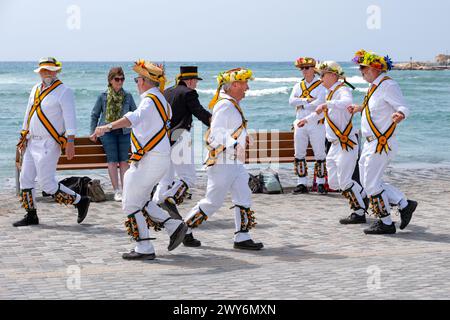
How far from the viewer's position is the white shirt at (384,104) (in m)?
9.82

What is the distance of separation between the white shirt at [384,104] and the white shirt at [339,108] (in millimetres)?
800

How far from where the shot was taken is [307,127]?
13.6 meters

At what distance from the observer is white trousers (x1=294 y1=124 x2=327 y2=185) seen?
13609 millimetres

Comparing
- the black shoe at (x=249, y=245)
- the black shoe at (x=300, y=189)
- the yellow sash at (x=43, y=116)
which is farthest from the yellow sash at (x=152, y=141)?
the black shoe at (x=300, y=189)

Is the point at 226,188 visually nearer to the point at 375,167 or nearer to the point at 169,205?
the point at 169,205

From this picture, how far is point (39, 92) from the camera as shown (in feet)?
34.7

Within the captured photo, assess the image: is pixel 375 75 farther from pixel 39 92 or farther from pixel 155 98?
pixel 39 92

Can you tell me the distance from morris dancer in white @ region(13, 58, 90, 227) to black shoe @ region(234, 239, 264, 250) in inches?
92.0

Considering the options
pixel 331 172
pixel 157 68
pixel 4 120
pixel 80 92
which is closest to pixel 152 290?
pixel 157 68

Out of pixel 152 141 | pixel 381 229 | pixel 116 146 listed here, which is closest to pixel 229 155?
pixel 152 141

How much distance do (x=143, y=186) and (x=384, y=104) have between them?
9.50 feet

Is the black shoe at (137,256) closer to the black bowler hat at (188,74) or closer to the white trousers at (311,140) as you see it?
the black bowler hat at (188,74)

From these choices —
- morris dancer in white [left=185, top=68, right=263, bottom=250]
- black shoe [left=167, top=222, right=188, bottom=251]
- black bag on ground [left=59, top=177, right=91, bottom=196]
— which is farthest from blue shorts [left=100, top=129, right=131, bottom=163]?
black shoe [left=167, top=222, right=188, bottom=251]

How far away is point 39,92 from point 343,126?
3.55 meters
